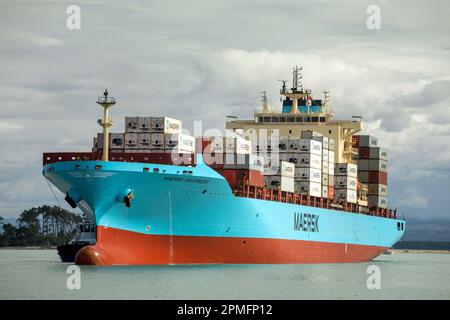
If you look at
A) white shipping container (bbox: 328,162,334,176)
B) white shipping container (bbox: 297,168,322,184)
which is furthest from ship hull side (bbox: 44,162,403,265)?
white shipping container (bbox: 328,162,334,176)

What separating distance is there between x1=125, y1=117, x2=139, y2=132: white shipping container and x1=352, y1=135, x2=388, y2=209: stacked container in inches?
1137

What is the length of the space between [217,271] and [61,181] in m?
9.87

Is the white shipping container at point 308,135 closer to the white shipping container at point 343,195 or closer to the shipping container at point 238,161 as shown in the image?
the white shipping container at point 343,195

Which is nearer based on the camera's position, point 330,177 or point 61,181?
point 61,181

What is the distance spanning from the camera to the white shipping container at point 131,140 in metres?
59.3

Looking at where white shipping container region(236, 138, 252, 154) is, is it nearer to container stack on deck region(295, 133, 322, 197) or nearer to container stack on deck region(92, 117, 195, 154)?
container stack on deck region(92, 117, 195, 154)

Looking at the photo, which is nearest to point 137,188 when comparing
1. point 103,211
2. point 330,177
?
point 103,211

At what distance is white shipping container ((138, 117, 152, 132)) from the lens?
59.4 metres

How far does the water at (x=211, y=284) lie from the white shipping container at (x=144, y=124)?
7762 millimetres

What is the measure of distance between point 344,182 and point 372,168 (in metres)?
8.21

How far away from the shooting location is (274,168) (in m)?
67.6
